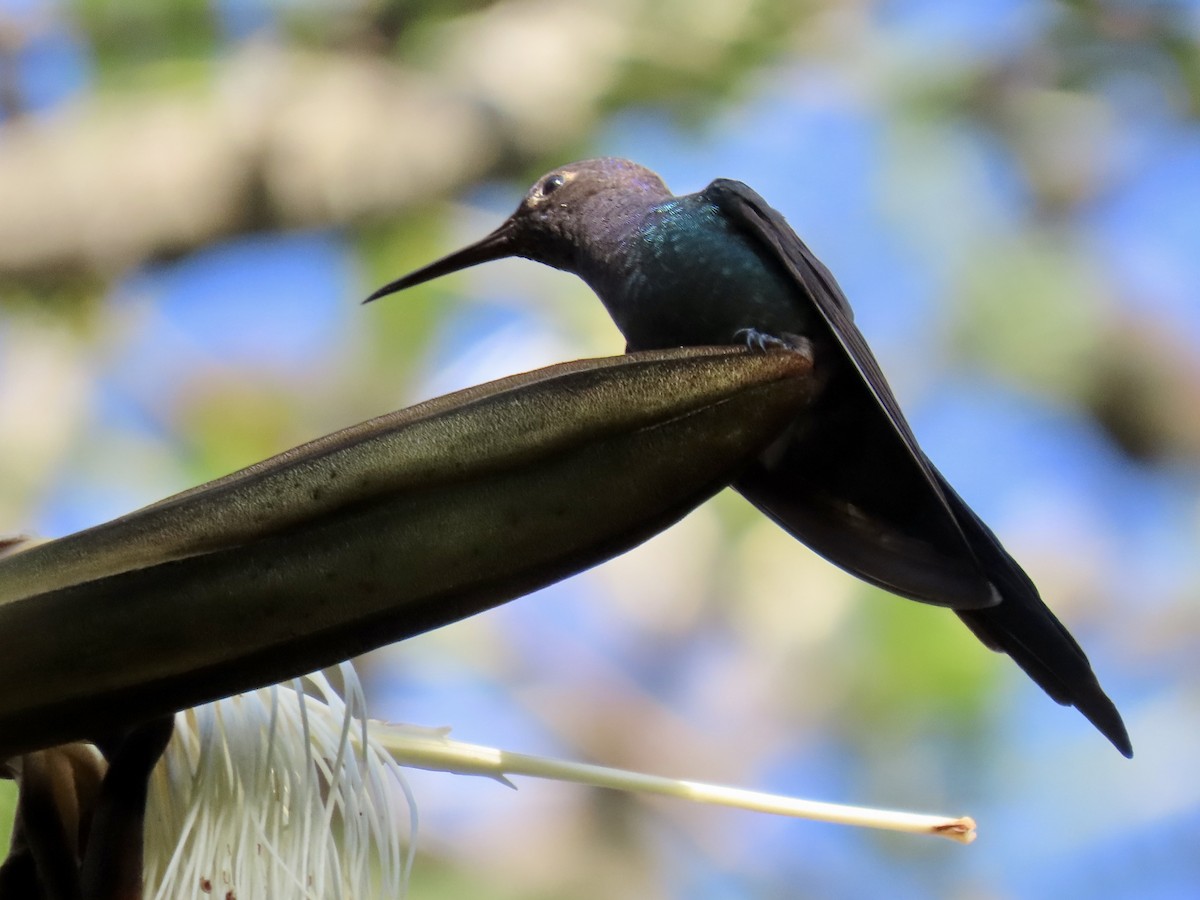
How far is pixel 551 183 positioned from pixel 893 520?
63 cm

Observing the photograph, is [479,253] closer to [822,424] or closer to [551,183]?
[551,183]

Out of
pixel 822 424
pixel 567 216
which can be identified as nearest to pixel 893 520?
pixel 822 424

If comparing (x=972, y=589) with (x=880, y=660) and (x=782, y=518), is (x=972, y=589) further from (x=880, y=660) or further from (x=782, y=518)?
(x=880, y=660)

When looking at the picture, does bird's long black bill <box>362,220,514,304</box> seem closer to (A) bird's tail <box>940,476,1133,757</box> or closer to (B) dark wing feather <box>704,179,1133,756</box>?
(B) dark wing feather <box>704,179,1133,756</box>

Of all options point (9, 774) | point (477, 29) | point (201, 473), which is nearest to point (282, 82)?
point (477, 29)

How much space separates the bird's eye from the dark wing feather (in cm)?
39

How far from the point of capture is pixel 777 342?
0.86m

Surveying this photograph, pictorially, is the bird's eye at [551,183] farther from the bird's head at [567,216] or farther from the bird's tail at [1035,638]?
the bird's tail at [1035,638]

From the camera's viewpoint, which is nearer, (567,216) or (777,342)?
(777,342)

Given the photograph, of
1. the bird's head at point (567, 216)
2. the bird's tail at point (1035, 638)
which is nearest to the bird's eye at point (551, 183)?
the bird's head at point (567, 216)

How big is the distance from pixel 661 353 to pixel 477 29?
13.3 ft

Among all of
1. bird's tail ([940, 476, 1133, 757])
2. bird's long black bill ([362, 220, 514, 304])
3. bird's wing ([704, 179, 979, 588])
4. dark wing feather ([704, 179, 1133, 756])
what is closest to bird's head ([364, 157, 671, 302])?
bird's long black bill ([362, 220, 514, 304])

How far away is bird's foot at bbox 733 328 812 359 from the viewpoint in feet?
2.53

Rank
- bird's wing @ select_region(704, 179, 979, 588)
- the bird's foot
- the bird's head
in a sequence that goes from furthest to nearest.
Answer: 1. the bird's head
2. bird's wing @ select_region(704, 179, 979, 588)
3. the bird's foot
